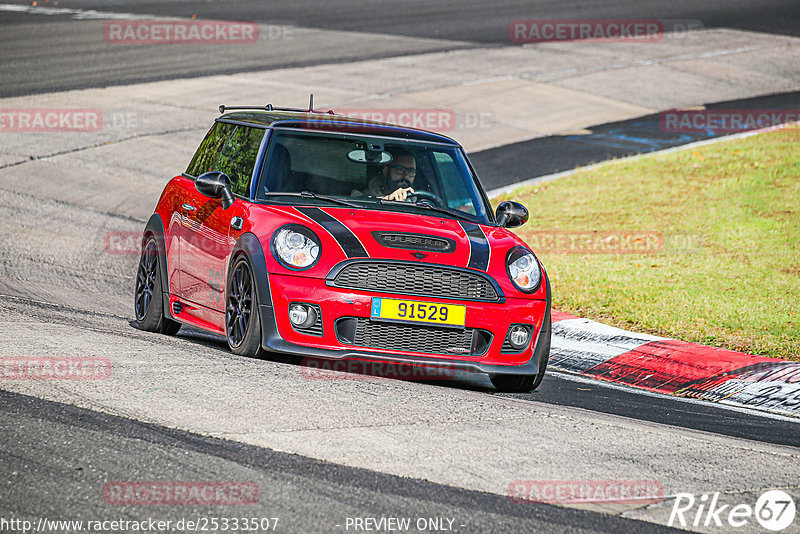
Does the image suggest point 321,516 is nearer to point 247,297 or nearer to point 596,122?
point 247,297

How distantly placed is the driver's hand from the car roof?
0.46 meters

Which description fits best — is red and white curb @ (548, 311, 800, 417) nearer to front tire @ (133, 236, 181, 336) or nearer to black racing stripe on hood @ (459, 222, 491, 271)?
black racing stripe on hood @ (459, 222, 491, 271)

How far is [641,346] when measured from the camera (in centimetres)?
909

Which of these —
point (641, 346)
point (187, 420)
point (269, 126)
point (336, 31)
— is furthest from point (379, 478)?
point (336, 31)

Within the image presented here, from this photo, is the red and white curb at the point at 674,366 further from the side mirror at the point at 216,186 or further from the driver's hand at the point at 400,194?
the side mirror at the point at 216,186

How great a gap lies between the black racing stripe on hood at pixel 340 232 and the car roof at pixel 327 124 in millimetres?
996

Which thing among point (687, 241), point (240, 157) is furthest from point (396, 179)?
point (687, 241)

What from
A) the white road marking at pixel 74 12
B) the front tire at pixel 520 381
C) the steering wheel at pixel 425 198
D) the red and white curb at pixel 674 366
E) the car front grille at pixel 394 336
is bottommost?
the red and white curb at pixel 674 366

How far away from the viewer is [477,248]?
7.34 metres

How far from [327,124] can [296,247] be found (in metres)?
1.52

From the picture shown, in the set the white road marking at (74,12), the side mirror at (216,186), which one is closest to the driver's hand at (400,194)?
the side mirror at (216,186)

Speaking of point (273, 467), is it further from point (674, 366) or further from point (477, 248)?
point (674, 366)

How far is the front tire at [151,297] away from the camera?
28.9 ft

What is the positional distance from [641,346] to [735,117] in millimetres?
13771
